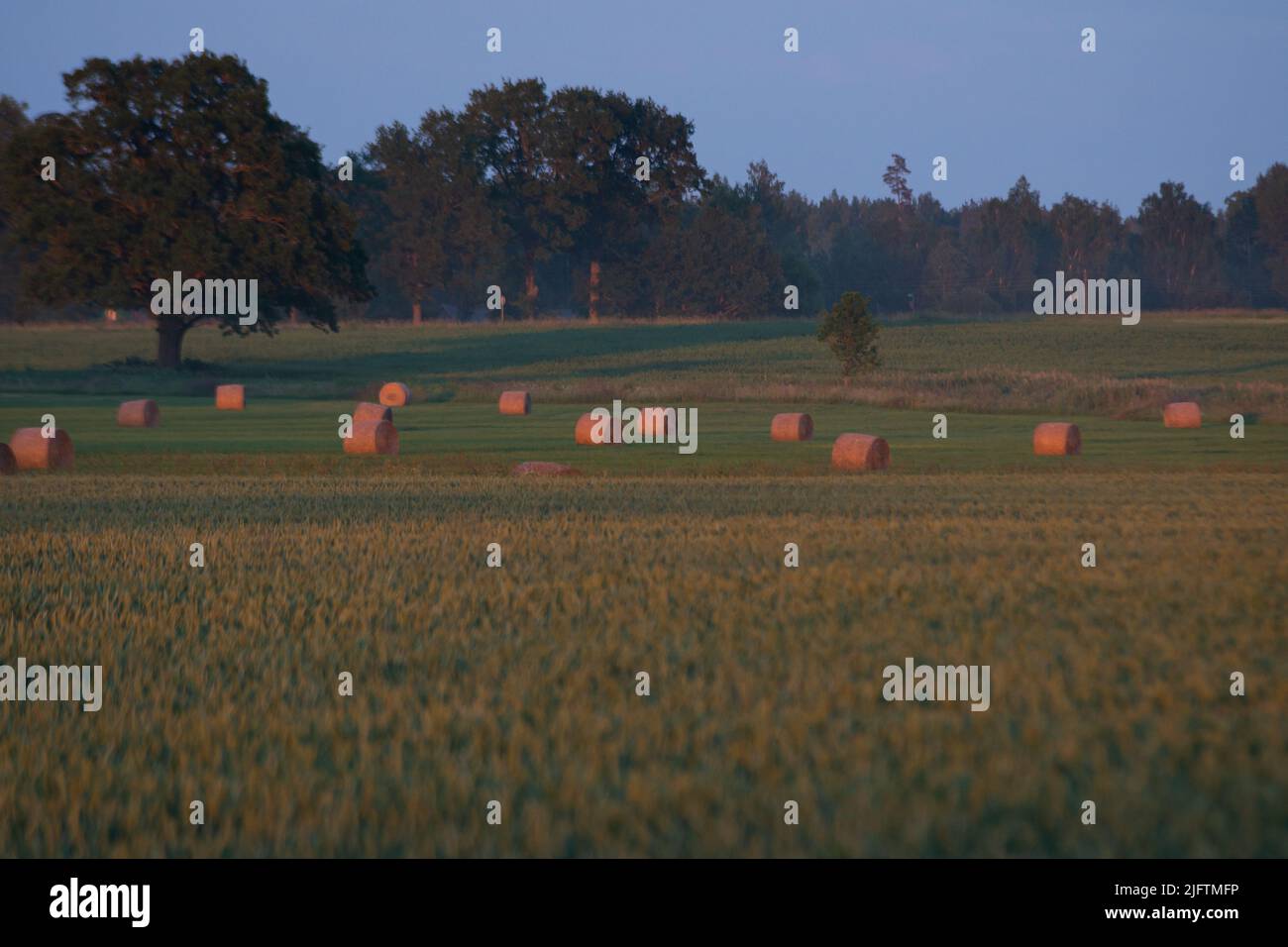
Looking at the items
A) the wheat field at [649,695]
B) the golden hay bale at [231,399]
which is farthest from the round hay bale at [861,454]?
the golden hay bale at [231,399]

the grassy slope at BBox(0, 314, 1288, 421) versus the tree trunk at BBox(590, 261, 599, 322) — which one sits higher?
the tree trunk at BBox(590, 261, 599, 322)

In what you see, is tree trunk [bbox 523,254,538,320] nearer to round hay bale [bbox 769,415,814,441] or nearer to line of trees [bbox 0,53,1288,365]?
line of trees [bbox 0,53,1288,365]

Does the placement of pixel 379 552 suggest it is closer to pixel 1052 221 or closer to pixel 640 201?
pixel 640 201

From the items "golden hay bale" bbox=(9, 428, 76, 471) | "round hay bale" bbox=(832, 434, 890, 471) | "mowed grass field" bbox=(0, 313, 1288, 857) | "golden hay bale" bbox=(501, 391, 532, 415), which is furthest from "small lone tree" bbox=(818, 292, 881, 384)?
"golden hay bale" bbox=(9, 428, 76, 471)

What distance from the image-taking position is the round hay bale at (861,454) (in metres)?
30.4

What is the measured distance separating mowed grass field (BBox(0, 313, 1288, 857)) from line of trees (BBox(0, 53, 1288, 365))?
2323 centimetres

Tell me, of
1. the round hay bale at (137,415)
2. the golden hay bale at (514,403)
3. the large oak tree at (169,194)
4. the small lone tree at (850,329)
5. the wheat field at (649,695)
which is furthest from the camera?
the large oak tree at (169,194)

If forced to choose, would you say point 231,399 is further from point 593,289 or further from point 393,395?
point 593,289

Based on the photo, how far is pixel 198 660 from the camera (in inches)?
392

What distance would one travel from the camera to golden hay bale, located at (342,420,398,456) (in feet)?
111

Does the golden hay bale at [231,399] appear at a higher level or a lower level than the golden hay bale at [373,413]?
higher

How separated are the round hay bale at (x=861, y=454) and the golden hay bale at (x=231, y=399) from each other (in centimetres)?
2623

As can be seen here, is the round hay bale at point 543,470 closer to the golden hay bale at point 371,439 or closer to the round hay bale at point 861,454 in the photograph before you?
the golden hay bale at point 371,439

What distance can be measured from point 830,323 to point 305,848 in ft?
177
